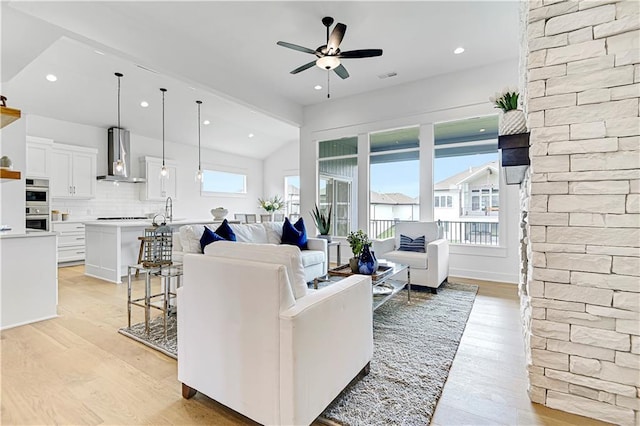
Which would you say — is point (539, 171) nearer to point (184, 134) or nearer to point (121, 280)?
point (121, 280)

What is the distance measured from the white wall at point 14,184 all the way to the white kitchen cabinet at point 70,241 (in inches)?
121

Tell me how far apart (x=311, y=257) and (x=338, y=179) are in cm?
277

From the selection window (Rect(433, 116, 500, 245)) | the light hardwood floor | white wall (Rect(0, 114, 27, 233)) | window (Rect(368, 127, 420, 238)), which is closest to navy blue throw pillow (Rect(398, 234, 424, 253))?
window (Rect(368, 127, 420, 238))

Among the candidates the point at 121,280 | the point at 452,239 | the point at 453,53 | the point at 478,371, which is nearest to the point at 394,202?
the point at 452,239

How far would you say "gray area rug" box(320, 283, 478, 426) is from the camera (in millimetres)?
1680

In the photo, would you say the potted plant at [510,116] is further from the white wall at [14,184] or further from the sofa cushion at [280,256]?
the white wall at [14,184]

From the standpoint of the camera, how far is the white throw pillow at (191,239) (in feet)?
11.4

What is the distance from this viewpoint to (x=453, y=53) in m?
4.50

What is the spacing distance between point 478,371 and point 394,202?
400 centimetres

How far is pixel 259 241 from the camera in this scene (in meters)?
4.38

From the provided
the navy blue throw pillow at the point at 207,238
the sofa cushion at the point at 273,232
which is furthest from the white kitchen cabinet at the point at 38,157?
the navy blue throw pillow at the point at 207,238

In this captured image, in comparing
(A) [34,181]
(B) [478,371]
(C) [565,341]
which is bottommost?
(B) [478,371]

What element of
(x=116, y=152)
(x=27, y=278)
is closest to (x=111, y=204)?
(x=116, y=152)

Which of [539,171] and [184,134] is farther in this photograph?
[184,134]
